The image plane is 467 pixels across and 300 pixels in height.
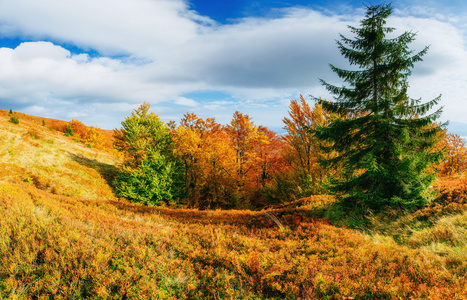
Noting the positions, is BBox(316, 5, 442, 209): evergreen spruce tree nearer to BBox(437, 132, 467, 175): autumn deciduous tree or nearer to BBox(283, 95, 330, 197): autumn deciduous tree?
BBox(283, 95, 330, 197): autumn deciduous tree

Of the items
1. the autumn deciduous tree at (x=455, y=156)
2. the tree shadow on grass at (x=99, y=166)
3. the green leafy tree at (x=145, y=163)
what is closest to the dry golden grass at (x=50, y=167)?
the tree shadow on grass at (x=99, y=166)

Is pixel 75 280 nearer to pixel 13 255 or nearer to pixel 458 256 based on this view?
pixel 13 255

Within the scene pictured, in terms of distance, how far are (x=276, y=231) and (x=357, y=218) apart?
3.85 metres

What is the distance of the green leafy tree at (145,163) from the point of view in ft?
65.5

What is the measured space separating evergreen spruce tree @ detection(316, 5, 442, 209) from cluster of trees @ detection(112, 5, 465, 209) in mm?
36

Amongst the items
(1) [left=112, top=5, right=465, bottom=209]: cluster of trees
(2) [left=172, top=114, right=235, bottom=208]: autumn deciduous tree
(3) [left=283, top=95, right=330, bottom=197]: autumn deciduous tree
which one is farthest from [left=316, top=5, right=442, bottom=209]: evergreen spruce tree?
(2) [left=172, top=114, right=235, bottom=208]: autumn deciduous tree

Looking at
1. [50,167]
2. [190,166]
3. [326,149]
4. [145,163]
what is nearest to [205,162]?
[190,166]

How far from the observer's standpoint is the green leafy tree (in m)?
20.0

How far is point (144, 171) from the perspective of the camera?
66.1 feet

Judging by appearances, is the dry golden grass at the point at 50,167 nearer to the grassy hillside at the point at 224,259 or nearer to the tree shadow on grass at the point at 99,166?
the tree shadow on grass at the point at 99,166

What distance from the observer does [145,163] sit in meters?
20.2

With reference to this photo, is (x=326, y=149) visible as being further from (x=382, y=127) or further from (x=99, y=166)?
(x=99, y=166)

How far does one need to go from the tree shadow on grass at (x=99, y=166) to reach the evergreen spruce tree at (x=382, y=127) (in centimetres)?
2244

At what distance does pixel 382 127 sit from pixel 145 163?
1860cm
